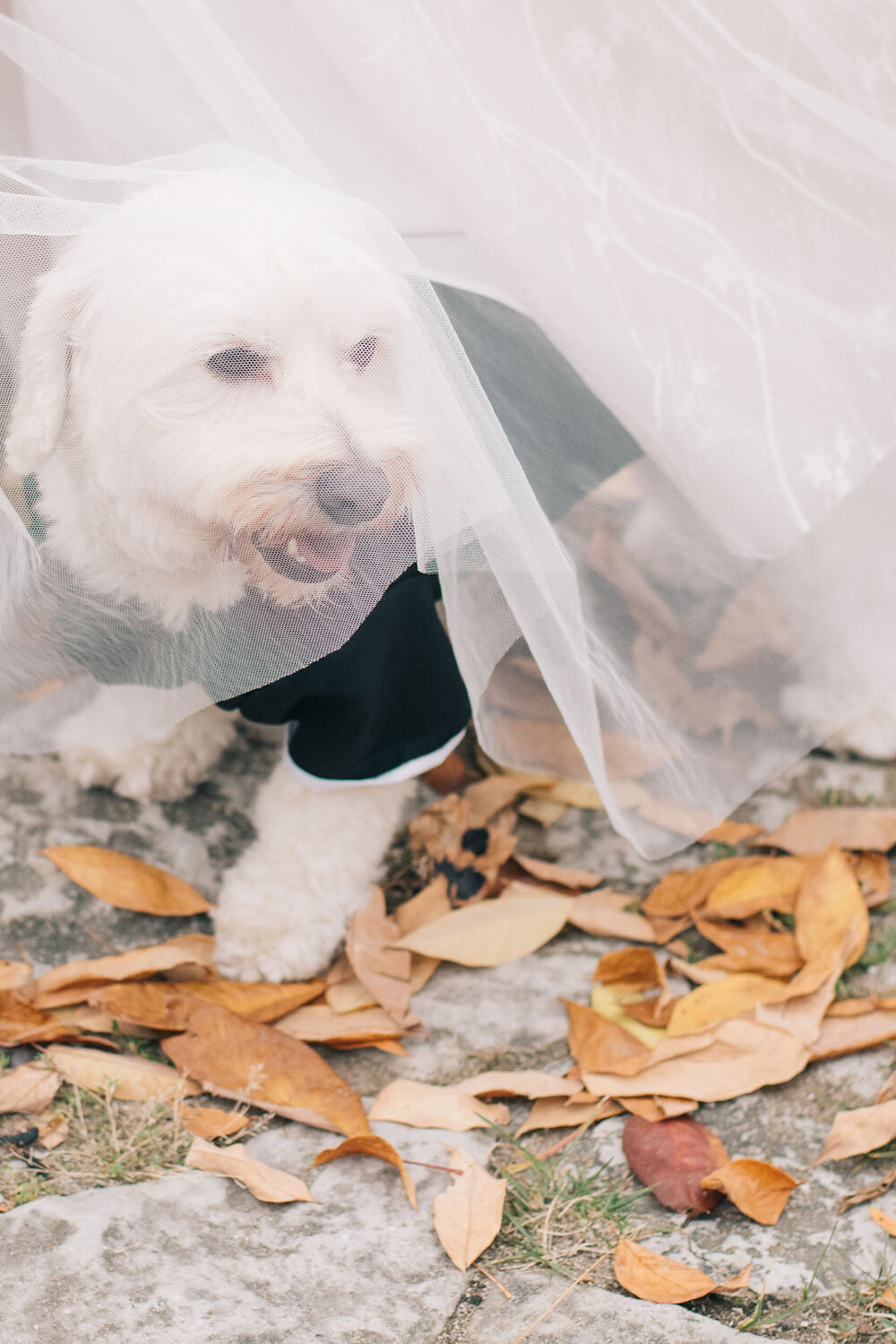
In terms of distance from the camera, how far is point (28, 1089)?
1422 mm

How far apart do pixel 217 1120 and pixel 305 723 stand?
25.1 inches

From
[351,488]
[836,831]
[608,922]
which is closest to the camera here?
[351,488]

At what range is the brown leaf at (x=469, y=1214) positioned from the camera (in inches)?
48.1

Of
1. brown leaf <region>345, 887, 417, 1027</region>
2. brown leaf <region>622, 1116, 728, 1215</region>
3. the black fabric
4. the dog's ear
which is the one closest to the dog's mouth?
the black fabric

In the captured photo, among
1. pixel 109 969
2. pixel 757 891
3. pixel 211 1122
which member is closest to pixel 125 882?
pixel 109 969

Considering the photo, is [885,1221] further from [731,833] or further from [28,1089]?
[28,1089]

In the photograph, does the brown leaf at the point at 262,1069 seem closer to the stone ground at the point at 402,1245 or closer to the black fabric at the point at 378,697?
the stone ground at the point at 402,1245

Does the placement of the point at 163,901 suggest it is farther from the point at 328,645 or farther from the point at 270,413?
the point at 270,413

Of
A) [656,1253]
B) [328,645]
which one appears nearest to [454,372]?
[328,645]

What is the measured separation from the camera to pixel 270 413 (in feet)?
4.66

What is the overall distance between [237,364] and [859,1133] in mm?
1274

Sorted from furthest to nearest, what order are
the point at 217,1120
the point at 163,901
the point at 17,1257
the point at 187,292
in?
the point at 163,901 < the point at 217,1120 < the point at 187,292 < the point at 17,1257

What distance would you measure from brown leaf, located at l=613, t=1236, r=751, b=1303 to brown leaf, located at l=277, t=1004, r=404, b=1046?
1.79 feet

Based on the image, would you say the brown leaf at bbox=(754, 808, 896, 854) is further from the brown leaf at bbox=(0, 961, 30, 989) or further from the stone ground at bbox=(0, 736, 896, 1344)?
the brown leaf at bbox=(0, 961, 30, 989)
